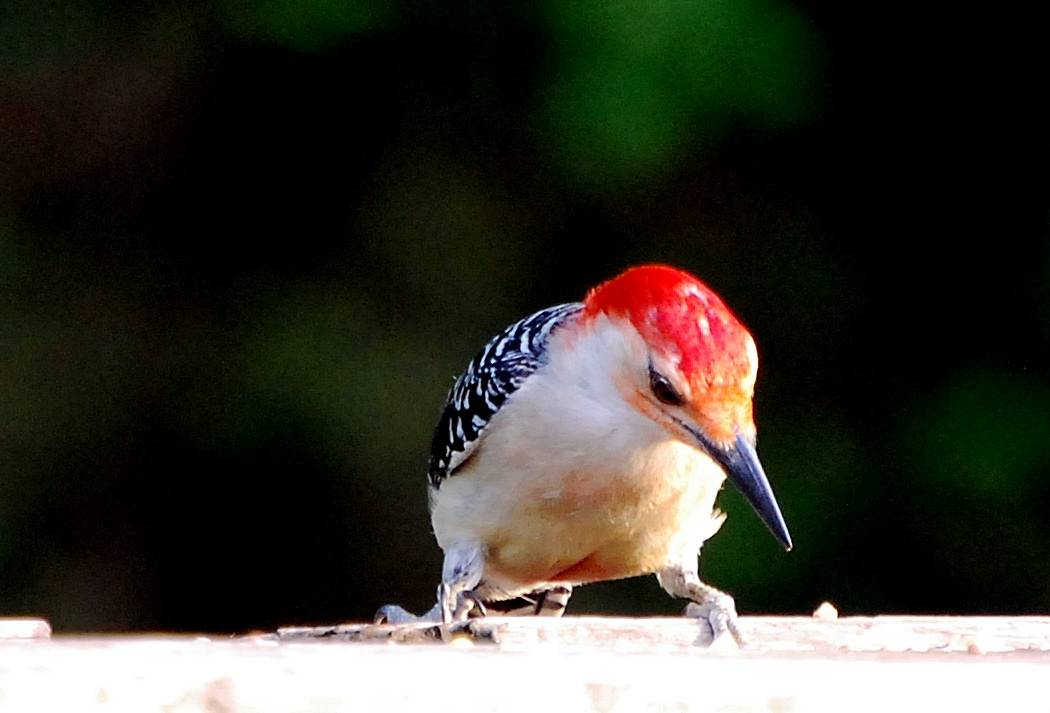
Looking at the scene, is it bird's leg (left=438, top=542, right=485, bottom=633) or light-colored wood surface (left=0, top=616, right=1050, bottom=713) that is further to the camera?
bird's leg (left=438, top=542, right=485, bottom=633)

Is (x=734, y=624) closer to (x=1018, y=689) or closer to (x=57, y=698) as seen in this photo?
(x=1018, y=689)

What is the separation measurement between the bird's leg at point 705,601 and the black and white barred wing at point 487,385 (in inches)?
18.5

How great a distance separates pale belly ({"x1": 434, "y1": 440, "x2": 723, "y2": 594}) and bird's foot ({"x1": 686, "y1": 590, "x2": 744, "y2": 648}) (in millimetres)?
198

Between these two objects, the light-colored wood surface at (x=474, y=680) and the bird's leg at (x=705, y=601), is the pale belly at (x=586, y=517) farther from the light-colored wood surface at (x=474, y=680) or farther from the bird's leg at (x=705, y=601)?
the light-colored wood surface at (x=474, y=680)

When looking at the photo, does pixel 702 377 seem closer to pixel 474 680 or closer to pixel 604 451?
pixel 604 451

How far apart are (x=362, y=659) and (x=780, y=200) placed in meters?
3.86

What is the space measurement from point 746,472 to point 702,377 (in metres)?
0.17

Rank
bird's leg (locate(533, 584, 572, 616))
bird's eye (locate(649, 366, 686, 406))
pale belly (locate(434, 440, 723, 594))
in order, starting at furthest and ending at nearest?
bird's leg (locate(533, 584, 572, 616)) < pale belly (locate(434, 440, 723, 594)) < bird's eye (locate(649, 366, 686, 406))

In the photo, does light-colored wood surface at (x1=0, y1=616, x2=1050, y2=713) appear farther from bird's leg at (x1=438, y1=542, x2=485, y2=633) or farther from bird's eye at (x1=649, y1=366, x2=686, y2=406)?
bird's leg at (x1=438, y1=542, x2=485, y2=633)

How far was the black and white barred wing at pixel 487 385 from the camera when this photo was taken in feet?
11.2

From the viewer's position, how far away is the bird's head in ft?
9.25

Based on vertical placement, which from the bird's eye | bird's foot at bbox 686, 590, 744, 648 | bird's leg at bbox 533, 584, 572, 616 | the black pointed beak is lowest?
bird's leg at bbox 533, 584, 572, 616

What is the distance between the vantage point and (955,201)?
4.94 meters

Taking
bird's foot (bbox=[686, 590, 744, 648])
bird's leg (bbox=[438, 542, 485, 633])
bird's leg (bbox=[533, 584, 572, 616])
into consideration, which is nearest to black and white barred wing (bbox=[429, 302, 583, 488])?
bird's leg (bbox=[438, 542, 485, 633])
